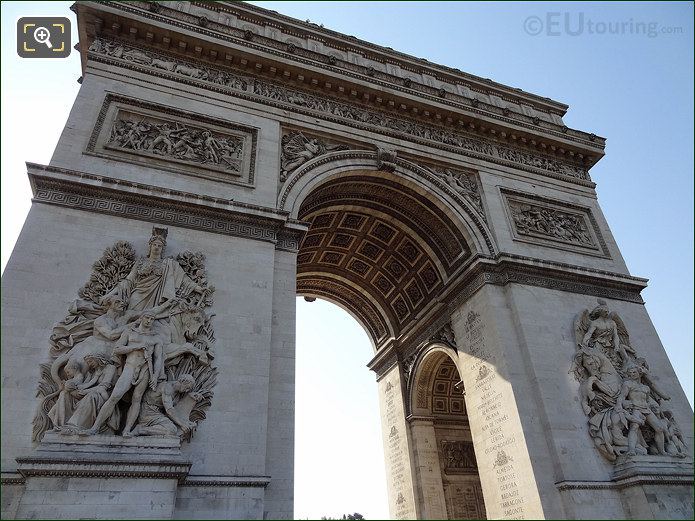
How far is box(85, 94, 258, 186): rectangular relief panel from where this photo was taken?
1090 cm

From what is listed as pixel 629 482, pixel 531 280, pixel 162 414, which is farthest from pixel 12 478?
pixel 531 280

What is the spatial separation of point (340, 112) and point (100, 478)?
11.0 meters

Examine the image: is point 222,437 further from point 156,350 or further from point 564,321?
point 564,321

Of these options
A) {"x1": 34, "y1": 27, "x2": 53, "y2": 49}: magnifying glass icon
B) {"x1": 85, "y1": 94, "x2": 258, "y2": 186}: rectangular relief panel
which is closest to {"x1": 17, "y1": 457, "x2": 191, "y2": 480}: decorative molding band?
{"x1": 85, "y1": 94, "x2": 258, "y2": 186}: rectangular relief panel

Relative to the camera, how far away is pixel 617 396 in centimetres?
1162

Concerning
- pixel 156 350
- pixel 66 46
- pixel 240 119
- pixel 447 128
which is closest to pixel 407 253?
pixel 447 128

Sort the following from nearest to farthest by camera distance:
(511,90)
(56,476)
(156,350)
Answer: (56,476), (156,350), (511,90)

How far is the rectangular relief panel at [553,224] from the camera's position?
1460cm

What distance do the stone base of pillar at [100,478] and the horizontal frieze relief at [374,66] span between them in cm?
1025

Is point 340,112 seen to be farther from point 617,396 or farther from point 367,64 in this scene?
point 617,396

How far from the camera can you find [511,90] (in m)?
18.9

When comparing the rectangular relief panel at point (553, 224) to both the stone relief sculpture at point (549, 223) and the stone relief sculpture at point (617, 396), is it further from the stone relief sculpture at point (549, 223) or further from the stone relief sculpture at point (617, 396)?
the stone relief sculpture at point (617, 396)

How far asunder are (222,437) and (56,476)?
2.44m

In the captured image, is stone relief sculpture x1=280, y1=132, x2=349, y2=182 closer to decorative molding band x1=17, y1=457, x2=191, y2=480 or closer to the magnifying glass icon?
the magnifying glass icon
